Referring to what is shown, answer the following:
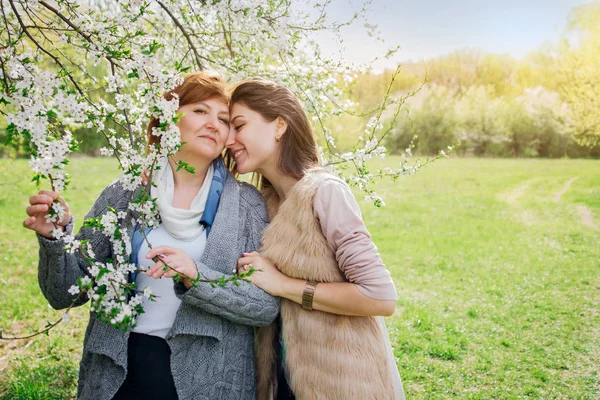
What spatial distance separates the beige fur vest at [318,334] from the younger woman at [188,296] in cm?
16

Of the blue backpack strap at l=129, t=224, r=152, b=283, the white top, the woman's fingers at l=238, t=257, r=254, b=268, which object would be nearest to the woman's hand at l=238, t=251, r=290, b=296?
the woman's fingers at l=238, t=257, r=254, b=268

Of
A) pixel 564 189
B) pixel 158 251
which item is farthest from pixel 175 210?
pixel 564 189

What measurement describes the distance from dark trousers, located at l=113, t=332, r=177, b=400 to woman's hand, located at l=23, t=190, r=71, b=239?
1.98ft

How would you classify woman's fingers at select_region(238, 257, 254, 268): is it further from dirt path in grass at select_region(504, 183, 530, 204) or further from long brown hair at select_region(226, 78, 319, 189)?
dirt path in grass at select_region(504, 183, 530, 204)

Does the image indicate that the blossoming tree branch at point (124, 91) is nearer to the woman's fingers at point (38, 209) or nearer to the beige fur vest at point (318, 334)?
the woman's fingers at point (38, 209)

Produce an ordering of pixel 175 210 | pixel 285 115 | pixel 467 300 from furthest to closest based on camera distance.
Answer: pixel 467 300, pixel 285 115, pixel 175 210

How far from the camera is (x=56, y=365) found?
4477 mm

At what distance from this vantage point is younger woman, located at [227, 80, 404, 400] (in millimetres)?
2070

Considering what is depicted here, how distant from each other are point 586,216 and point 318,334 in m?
14.3

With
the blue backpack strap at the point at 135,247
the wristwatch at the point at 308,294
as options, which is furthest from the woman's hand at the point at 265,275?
the blue backpack strap at the point at 135,247

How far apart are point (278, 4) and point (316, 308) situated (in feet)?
6.92

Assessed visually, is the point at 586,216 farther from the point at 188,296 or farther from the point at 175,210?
the point at 188,296

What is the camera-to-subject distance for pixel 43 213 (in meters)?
1.85

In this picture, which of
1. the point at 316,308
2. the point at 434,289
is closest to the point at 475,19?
the point at 434,289
